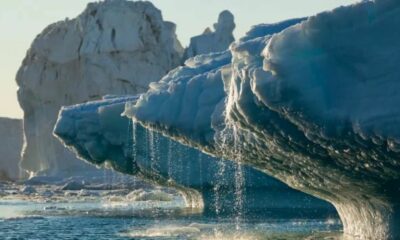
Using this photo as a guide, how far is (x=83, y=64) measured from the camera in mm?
63625

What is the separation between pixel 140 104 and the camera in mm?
19047

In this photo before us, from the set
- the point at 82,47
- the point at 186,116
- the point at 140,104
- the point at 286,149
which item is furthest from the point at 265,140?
the point at 82,47

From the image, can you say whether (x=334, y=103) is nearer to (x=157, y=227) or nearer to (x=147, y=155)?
(x=157, y=227)

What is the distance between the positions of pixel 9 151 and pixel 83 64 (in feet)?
98.1

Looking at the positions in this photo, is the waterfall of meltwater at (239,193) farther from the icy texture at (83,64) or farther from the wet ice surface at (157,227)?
the icy texture at (83,64)

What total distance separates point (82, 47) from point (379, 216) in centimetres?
5008

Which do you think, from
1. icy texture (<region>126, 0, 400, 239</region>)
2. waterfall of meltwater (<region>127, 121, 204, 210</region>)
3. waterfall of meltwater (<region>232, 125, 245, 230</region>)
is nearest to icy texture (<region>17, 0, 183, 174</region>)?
waterfall of meltwater (<region>127, 121, 204, 210</region>)

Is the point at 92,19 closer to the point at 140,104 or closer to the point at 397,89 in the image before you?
the point at 140,104

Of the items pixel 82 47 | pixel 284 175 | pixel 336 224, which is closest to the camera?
pixel 284 175

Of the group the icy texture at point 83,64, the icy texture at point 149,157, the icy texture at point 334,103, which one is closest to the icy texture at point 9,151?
the icy texture at point 83,64

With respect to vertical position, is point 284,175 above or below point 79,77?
below

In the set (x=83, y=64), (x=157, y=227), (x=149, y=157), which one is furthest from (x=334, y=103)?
(x=83, y=64)

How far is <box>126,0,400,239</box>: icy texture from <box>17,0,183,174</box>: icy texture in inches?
1871

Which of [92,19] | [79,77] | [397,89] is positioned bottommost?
[397,89]
